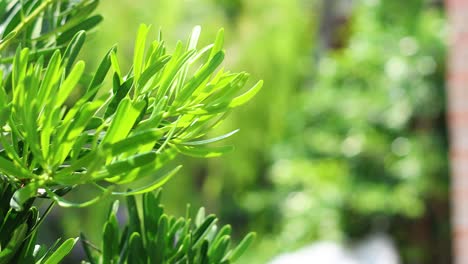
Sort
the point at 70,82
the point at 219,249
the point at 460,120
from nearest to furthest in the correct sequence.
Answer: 1. the point at 70,82
2. the point at 219,249
3. the point at 460,120

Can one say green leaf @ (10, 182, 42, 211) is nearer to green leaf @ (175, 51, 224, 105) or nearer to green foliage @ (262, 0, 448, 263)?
green leaf @ (175, 51, 224, 105)

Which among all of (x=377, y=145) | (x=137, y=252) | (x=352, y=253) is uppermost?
(x=377, y=145)

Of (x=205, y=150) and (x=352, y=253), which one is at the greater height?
(x=205, y=150)

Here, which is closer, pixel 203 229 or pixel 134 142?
pixel 134 142

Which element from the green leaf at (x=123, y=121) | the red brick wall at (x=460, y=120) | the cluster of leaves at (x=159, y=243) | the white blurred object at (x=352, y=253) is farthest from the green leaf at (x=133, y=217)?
the white blurred object at (x=352, y=253)

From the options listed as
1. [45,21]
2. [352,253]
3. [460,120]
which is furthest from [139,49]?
[352,253]

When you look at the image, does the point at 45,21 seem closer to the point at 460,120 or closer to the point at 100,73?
the point at 100,73

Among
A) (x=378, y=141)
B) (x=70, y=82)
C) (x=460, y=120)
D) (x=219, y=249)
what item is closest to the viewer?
→ (x=70, y=82)

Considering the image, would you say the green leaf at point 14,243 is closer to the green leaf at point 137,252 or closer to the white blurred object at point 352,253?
the green leaf at point 137,252
